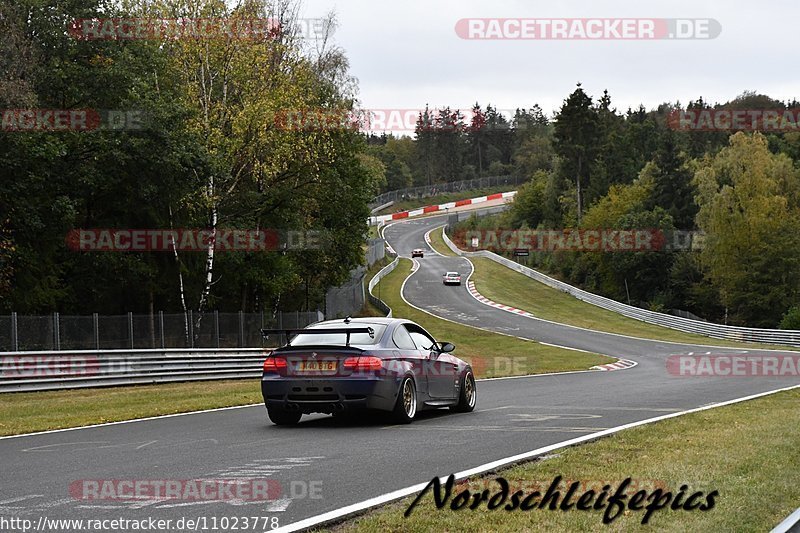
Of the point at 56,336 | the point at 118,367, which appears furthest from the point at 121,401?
the point at 56,336

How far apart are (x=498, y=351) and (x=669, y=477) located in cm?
4007

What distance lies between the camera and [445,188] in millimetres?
167625

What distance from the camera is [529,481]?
8.39 metres

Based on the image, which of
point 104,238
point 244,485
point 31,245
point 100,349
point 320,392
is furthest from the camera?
point 104,238

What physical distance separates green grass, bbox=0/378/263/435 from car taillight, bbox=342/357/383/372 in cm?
442

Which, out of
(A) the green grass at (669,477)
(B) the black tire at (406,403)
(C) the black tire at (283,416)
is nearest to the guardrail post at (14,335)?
(C) the black tire at (283,416)

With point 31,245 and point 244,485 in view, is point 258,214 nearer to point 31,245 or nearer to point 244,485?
Result: point 31,245

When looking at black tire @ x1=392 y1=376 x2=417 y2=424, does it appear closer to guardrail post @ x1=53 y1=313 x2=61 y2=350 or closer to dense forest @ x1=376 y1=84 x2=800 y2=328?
guardrail post @ x1=53 y1=313 x2=61 y2=350

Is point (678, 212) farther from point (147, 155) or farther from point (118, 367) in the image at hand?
point (118, 367)

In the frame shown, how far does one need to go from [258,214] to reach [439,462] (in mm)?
29921

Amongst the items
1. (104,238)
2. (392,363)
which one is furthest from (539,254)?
(392,363)

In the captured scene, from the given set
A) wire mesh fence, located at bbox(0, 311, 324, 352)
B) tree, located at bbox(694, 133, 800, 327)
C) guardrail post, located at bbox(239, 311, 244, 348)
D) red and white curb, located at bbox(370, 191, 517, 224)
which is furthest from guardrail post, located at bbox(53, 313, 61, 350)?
red and white curb, located at bbox(370, 191, 517, 224)

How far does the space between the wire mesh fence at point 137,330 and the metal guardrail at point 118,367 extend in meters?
0.85

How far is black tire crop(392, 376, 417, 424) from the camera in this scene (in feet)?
45.1
